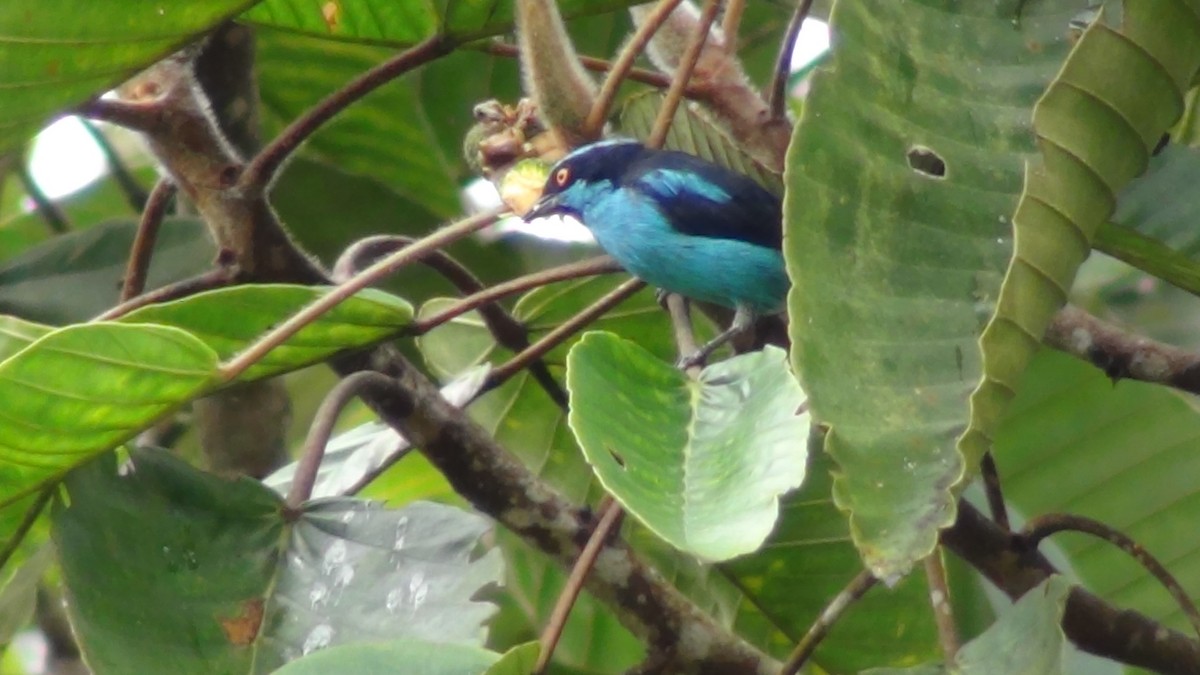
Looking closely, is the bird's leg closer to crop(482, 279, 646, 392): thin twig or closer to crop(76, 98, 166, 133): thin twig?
crop(482, 279, 646, 392): thin twig

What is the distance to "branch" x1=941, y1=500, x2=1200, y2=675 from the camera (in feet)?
5.63

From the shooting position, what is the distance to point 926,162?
58.8 inches

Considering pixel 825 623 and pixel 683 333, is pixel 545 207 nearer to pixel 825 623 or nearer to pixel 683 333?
pixel 683 333

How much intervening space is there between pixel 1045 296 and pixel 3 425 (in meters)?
0.92

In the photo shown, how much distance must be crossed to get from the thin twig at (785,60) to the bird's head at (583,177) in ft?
0.71

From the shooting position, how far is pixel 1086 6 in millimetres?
1647

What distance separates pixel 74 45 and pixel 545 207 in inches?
32.7

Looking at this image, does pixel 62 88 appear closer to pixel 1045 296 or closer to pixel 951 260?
pixel 951 260

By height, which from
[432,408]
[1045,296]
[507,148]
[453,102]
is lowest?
[453,102]

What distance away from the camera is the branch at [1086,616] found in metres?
1.71

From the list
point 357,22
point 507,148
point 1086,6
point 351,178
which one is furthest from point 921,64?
point 351,178

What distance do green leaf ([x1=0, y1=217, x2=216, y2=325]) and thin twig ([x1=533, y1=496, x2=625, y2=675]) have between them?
147 cm

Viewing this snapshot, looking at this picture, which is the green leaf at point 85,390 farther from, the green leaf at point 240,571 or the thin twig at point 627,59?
the thin twig at point 627,59

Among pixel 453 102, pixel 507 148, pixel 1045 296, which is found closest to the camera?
pixel 1045 296
